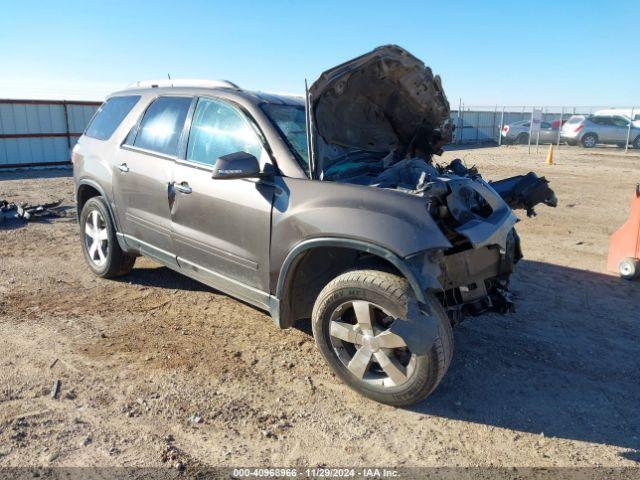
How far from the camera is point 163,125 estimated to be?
477 centimetres

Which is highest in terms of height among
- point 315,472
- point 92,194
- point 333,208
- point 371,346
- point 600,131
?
point 600,131

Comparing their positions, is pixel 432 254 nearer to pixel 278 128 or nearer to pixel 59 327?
pixel 278 128

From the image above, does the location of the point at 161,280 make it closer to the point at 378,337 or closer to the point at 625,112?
the point at 378,337

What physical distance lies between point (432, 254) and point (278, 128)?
1530 mm

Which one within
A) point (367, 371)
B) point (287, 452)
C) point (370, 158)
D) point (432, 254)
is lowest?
point (287, 452)

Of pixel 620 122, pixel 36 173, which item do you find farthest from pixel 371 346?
pixel 620 122

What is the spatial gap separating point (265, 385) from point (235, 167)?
147 cm

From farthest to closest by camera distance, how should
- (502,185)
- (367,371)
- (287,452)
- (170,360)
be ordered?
1. (502,185)
2. (170,360)
3. (367,371)
4. (287,452)

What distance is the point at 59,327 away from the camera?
4.48m

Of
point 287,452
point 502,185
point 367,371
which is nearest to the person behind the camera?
point 287,452

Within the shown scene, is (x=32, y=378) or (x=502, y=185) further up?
(x=502, y=185)

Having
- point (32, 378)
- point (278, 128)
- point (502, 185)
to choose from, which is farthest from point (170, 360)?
point (502, 185)

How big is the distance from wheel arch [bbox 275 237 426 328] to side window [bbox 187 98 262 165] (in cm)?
85

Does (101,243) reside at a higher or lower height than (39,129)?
lower
